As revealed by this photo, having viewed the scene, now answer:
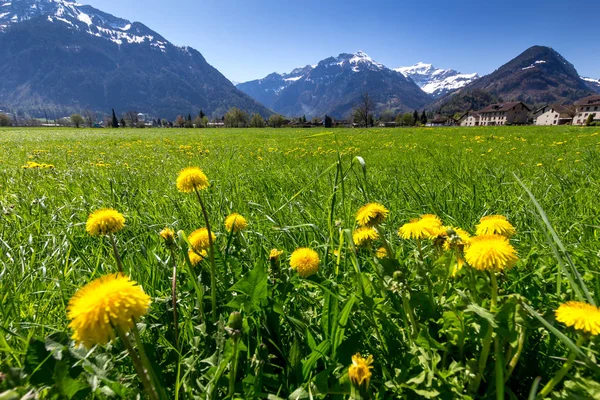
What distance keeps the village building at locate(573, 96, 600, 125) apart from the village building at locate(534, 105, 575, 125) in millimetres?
1455

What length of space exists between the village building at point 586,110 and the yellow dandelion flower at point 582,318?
355 ft

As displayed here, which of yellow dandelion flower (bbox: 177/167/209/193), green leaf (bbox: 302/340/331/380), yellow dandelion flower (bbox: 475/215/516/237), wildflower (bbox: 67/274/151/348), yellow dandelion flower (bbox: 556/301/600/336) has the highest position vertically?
yellow dandelion flower (bbox: 177/167/209/193)

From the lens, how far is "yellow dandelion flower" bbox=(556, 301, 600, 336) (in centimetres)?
70

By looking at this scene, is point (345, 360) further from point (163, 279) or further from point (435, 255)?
point (163, 279)

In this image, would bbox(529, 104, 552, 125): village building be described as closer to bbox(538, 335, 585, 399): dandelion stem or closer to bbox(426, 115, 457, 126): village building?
bbox(426, 115, 457, 126): village building

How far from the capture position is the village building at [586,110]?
79688 millimetres

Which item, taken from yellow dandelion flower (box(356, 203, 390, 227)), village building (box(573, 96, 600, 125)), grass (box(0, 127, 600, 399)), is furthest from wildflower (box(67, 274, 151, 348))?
village building (box(573, 96, 600, 125))

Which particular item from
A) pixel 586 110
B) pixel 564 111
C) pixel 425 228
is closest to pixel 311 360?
pixel 425 228

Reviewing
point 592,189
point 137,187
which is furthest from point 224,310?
point 592,189

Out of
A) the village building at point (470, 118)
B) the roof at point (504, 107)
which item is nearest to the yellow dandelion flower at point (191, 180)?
the roof at point (504, 107)

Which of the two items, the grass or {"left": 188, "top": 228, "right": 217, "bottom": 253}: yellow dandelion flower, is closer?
the grass

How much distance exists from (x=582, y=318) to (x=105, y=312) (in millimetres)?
1083

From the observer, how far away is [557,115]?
89125 millimetres

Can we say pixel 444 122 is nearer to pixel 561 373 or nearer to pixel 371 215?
pixel 371 215
